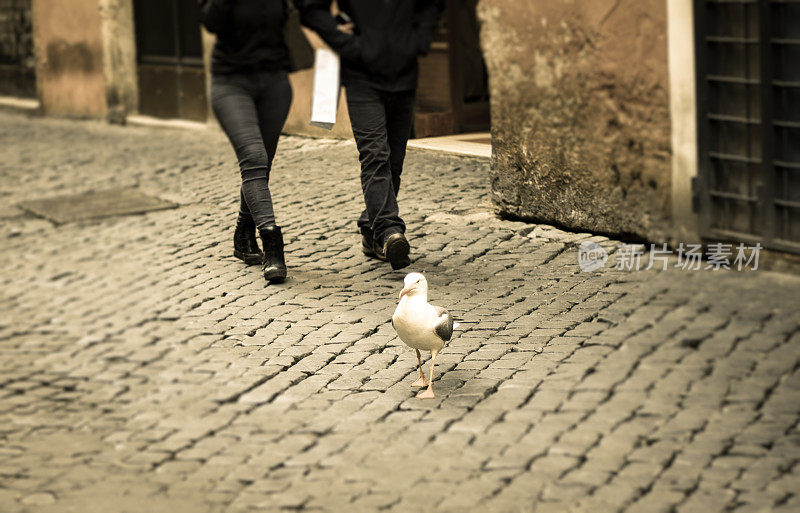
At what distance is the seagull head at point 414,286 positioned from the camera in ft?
14.9

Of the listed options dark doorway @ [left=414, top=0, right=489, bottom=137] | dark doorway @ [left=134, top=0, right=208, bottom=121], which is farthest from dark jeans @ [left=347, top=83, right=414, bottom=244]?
dark doorway @ [left=134, top=0, right=208, bottom=121]

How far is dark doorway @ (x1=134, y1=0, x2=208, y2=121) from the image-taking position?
42.8 feet

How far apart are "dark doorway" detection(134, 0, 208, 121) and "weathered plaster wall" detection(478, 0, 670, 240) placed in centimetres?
643

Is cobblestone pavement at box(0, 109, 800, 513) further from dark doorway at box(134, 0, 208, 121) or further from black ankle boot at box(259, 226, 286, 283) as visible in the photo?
dark doorway at box(134, 0, 208, 121)

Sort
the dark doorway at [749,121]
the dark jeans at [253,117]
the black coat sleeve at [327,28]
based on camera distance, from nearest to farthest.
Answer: the dark doorway at [749,121] < the black coat sleeve at [327,28] < the dark jeans at [253,117]

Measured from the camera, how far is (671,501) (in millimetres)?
3701

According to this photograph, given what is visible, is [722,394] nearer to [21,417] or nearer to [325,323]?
[325,323]

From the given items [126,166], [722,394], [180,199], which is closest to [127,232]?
[180,199]

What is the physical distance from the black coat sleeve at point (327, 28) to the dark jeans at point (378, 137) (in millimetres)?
208

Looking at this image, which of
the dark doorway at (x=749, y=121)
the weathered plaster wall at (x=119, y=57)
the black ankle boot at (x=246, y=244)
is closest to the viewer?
the dark doorway at (x=749, y=121)

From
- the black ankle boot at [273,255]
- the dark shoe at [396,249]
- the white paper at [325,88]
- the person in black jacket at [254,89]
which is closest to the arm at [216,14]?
the person in black jacket at [254,89]

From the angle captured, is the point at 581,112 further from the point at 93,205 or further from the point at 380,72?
the point at 93,205

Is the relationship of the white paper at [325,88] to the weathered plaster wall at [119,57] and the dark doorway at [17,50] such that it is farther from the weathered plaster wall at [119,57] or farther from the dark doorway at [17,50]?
the dark doorway at [17,50]

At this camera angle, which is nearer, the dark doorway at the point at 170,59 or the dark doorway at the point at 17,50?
the dark doorway at the point at 170,59
